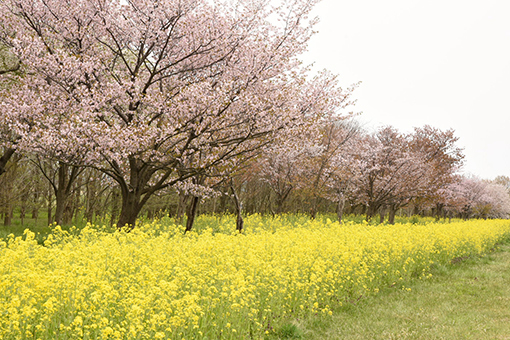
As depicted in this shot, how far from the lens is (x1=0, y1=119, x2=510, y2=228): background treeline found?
15.1 meters

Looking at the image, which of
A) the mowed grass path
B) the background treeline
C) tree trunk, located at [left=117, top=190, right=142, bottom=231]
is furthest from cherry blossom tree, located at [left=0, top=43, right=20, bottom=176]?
the mowed grass path

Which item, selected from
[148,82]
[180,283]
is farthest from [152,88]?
[180,283]

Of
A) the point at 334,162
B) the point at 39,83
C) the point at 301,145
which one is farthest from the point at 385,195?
the point at 39,83

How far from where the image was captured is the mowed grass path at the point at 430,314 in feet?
21.0

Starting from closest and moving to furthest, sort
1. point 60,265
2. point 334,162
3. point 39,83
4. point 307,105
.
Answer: point 60,265 < point 39,83 < point 307,105 < point 334,162

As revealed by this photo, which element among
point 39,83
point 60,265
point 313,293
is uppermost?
point 39,83

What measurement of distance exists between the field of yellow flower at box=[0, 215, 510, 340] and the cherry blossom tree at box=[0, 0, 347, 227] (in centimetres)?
355

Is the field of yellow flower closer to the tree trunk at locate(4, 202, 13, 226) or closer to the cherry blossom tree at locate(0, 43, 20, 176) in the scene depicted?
the cherry blossom tree at locate(0, 43, 20, 176)

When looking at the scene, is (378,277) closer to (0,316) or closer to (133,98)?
(0,316)

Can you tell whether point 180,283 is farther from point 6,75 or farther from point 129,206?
point 6,75

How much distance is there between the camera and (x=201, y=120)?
11.5 meters

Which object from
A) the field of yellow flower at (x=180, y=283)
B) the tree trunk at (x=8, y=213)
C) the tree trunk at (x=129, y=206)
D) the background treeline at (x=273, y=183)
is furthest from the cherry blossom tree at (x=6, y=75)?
the field of yellow flower at (x=180, y=283)

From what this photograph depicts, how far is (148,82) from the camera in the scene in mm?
11531

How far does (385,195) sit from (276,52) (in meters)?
13.8
